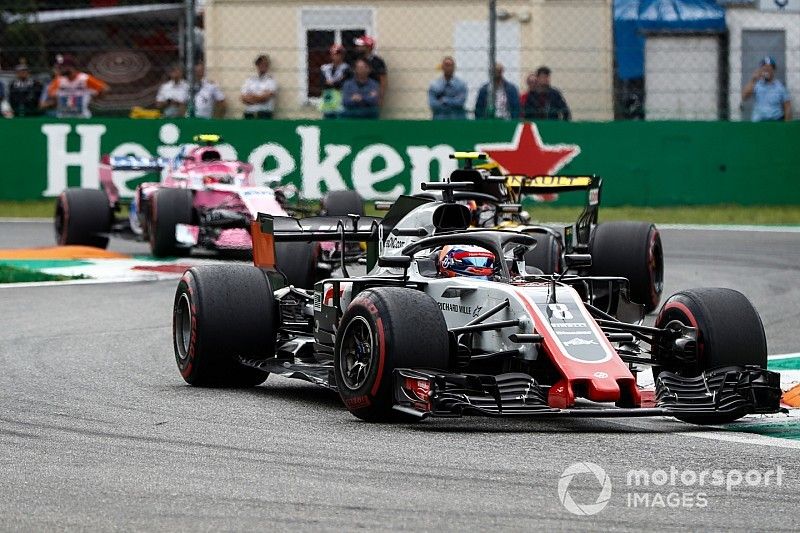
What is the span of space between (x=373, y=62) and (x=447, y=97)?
1.48 m

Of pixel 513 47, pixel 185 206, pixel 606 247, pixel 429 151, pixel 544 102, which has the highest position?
pixel 513 47

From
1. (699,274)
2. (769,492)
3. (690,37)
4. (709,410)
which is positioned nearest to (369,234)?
(709,410)

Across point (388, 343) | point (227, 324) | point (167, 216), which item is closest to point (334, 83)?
point (167, 216)

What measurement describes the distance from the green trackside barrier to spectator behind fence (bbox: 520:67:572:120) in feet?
1.26

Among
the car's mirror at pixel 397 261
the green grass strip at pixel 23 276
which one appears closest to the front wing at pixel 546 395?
the car's mirror at pixel 397 261

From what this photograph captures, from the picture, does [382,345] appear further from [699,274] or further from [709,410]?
[699,274]

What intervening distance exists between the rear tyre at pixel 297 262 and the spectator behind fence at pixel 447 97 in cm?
1009

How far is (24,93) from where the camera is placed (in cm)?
2480

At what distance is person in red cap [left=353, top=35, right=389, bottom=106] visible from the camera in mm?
24055

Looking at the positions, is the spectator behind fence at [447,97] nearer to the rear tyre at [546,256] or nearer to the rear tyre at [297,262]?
the rear tyre at [546,256]

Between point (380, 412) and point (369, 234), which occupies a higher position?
point (369, 234)

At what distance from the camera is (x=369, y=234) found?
1024 cm

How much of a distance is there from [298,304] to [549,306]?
2100 mm

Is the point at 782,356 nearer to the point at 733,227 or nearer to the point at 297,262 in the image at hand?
the point at 297,262
